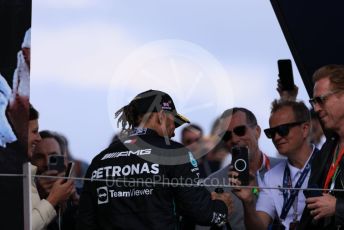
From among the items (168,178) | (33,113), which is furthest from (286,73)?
(33,113)

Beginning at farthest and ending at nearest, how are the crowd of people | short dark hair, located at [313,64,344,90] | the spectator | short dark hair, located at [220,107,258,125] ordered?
short dark hair, located at [220,107,258,125]
the spectator
short dark hair, located at [313,64,344,90]
the crowd of people

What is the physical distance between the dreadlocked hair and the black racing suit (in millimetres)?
209

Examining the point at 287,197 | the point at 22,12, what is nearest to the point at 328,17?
the point at 287,197

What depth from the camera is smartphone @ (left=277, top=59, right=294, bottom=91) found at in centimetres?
538

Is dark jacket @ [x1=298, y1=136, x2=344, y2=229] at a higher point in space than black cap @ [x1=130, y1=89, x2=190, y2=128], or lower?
lower

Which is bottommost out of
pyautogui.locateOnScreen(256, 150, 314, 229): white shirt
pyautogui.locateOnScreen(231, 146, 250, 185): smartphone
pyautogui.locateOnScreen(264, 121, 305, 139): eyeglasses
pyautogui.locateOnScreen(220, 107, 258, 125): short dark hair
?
pyautogui.locateOnScreen(256, 150, 314, 229): white shirt

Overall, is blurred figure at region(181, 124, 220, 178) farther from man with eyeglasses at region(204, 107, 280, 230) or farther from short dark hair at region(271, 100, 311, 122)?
short dark hair at region(271, 100, 311, 122)

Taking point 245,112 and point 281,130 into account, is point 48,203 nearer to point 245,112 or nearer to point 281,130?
point 281,130

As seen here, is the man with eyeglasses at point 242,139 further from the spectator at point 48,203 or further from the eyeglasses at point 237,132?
the spectator at point 48,203

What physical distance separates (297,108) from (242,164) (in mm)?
812

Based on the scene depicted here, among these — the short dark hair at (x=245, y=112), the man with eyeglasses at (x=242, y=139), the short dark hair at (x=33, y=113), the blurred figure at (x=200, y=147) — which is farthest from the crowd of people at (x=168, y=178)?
the blurred figure at (x=200, y=147)

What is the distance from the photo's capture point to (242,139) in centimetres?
543

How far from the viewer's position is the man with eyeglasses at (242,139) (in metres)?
5.34

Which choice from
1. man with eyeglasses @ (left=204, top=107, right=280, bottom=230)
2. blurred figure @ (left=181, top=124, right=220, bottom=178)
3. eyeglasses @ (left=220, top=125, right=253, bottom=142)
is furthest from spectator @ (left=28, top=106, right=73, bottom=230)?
Result: blurred figure @ (left=181, top=124, right=220, bottom=178)
